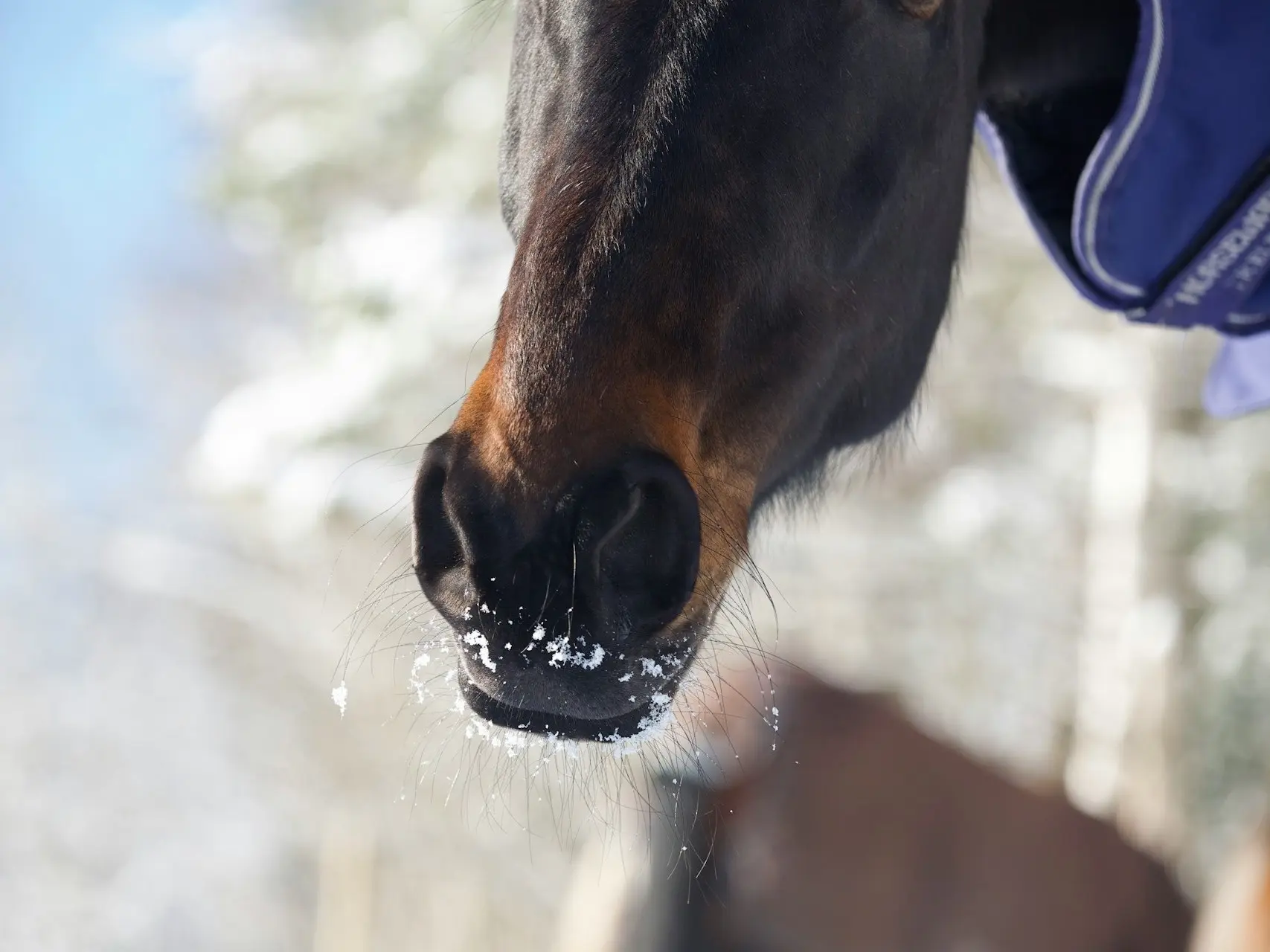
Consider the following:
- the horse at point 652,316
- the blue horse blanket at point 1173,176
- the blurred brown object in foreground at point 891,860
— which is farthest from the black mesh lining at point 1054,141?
the blurred brown object in foreground at point 891,860

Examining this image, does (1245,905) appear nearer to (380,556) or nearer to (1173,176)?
(1173,176)

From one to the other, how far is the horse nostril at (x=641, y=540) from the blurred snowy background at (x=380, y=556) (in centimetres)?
25

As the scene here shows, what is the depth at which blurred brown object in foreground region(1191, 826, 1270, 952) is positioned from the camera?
1830mm

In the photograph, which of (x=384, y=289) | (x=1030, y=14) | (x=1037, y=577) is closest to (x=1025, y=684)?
(x=1037, y=577)

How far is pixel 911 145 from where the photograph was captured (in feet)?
3.86

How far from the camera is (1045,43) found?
4.59ft

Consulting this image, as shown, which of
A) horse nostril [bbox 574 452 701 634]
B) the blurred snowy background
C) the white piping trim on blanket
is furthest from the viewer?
the blurred snowy background

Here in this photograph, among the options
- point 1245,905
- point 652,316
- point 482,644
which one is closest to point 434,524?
point 482,644

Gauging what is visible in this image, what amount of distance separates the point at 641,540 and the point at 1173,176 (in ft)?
2.97

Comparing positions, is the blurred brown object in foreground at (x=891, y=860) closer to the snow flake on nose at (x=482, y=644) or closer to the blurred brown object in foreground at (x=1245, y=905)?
the blurred brown object in foreground at (x=1245, y=905)

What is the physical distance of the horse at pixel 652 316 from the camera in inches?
33.1

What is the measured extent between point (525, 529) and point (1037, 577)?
688cm

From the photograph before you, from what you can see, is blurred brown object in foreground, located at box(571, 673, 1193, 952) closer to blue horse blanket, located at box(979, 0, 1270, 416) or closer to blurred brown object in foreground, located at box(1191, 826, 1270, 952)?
blurred brown object in foreground, located at box(1191, 826, 1270, 952)

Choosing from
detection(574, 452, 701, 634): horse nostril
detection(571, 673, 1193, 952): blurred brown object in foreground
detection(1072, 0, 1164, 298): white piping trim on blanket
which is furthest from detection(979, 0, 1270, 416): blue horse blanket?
detection(571, 673, 1193, 952): blurred brown object in foreground
